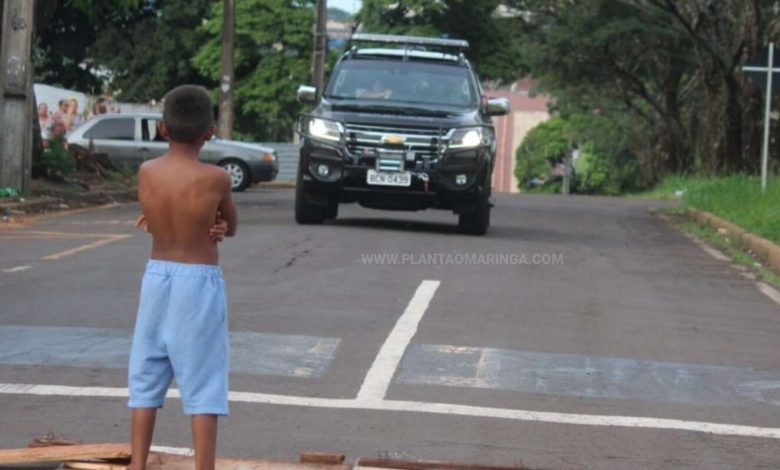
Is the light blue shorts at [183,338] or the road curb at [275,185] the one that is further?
the road curb at [275,185]

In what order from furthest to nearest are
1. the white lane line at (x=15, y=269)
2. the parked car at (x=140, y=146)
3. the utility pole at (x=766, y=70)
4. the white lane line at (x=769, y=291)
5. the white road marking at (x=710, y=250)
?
1. the parked car at (x=140, y=146)
2. the utility pole at (x=766, y=70)
3. the white road marking at (x=710, y=250)
4. the white lane line at (x=769, y=291)
5. the white lane line at (x=15, y=269)

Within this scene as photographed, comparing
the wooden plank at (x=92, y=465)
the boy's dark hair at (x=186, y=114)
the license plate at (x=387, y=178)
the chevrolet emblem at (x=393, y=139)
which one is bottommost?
the wooden plank at (x=92, y=465)

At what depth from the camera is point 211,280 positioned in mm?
5293

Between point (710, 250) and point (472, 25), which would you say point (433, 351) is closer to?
point (710, 250)

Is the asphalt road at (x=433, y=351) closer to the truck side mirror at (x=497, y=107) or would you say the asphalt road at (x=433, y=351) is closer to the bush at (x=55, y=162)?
the truck side mirror at (x=497, y=107)

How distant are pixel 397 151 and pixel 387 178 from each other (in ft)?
1.06

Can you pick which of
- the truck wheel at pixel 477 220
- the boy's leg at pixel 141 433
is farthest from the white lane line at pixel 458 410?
the truck wheel at pixel 477 220

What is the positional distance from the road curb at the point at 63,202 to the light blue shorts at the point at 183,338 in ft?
43.2

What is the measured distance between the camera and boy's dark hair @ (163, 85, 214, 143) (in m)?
5.32

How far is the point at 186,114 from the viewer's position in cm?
533

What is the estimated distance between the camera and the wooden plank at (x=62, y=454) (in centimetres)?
565

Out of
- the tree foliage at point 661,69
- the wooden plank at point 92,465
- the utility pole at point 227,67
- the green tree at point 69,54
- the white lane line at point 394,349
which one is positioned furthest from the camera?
the green tree at point 69,54

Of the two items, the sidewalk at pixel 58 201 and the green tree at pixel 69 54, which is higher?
the green tree at pixel 69 54

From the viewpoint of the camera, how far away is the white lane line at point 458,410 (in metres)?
7.20
